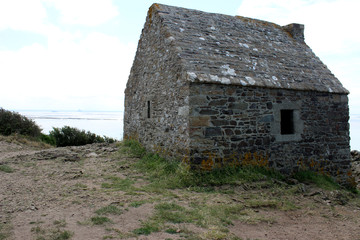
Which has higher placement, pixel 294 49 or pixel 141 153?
pixel 294 49

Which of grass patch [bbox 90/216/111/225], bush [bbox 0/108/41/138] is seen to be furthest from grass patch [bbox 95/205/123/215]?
bush [bbox 0/108/41/138]

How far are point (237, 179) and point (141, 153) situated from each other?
4061mm

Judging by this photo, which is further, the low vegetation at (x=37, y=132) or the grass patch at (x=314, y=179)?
the low vegetation at (x=37, y=132)

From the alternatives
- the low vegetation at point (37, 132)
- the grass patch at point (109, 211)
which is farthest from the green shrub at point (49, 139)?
the grass patch at point (109, 211)

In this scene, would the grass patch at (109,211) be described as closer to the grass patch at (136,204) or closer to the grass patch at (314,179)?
the grass patch at (136,204)

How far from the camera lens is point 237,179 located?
7.06 meters

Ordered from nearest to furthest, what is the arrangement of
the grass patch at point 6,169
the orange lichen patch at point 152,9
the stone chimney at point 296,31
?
the grass patch at point 6,169 < the orange lichen patch at point 152,9 < the stone chimney at point 296,31

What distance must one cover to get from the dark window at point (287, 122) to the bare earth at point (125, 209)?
221 centimetres

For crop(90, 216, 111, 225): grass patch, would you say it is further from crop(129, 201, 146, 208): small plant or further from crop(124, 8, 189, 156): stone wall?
crop(124, 8, 189, 156): stone wall

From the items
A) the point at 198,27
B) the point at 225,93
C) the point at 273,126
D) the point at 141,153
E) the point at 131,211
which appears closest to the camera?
the point at 131,211

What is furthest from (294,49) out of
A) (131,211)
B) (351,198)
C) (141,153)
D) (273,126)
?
(131,211)

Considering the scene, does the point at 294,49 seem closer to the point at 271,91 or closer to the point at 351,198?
the point at 271,91

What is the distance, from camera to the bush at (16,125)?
14.7 meters

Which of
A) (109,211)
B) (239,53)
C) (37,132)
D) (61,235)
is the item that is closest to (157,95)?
(239,53)
